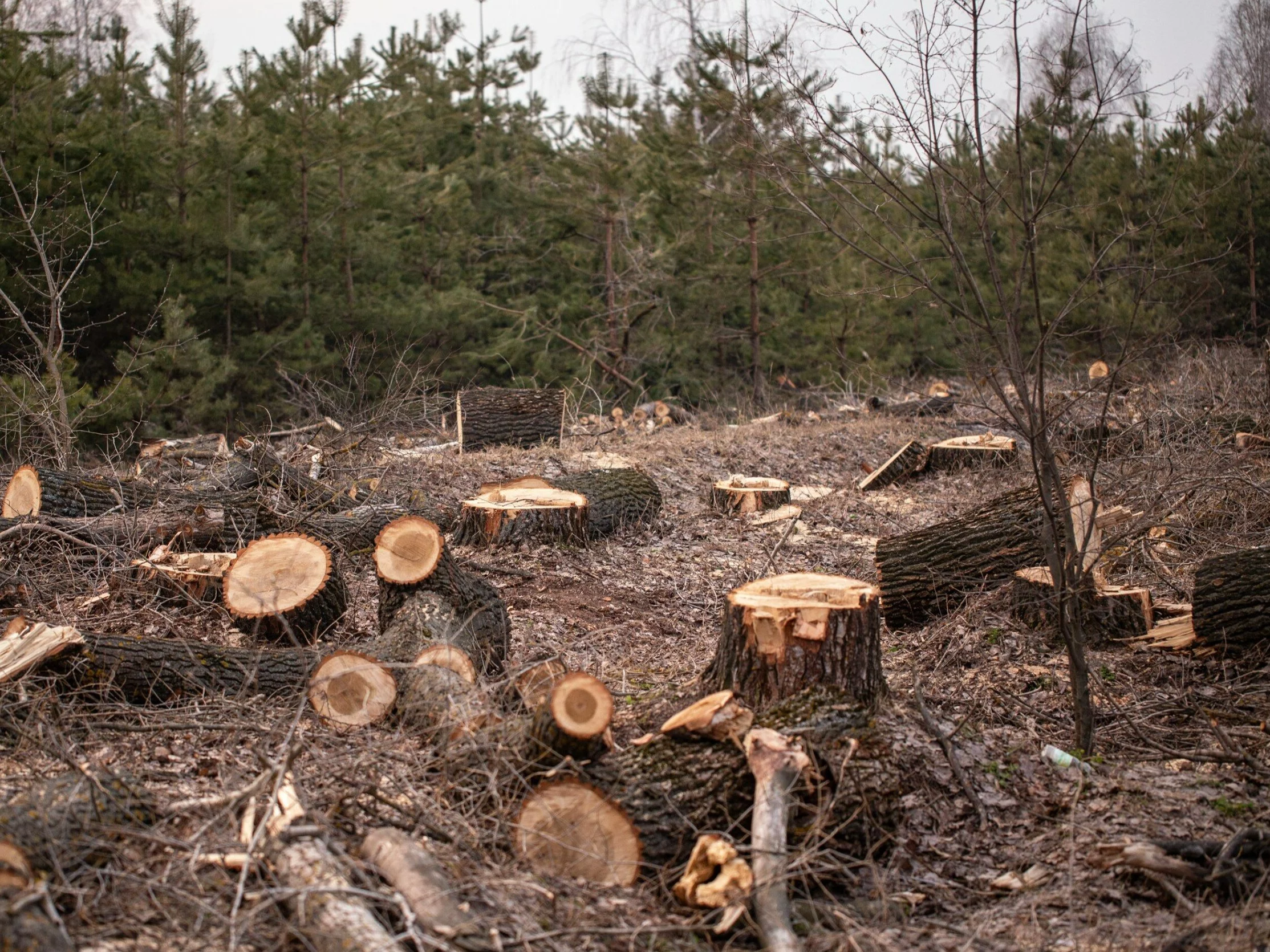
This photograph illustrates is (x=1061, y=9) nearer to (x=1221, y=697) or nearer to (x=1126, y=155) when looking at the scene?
(x=1221, y=697)

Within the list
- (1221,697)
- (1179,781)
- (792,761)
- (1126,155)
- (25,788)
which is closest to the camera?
(25,788)

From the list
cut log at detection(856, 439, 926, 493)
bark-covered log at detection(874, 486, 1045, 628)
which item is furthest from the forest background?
bark-covered log at detection(874, 486, 1045, 628)

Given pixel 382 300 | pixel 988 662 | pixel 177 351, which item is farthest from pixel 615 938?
pixel 382 300

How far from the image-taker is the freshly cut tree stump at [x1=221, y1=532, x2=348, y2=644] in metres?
4.70

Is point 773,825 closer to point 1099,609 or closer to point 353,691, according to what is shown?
point 353,691

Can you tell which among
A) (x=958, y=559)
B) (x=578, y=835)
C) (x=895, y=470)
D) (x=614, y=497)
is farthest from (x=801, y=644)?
(x=895, y=470)

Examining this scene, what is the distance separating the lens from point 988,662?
186 inches

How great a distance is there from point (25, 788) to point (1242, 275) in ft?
69.3

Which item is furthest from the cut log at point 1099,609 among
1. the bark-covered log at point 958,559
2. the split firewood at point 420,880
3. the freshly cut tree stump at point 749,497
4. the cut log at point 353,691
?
the freshly cut tree stump at point 749,497

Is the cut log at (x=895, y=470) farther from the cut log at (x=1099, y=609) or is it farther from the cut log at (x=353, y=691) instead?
the cut log at (x=353, y=691)

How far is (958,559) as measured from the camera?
551cm

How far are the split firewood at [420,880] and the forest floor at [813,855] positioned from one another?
66 mm

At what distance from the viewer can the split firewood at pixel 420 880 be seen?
241cm

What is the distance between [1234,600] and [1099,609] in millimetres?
678
